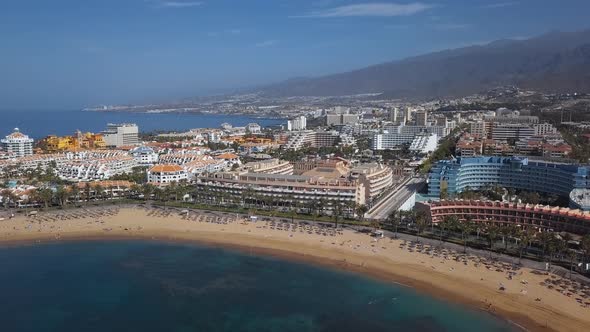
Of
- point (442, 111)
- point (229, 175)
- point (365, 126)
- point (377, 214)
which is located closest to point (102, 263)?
point (229, 175)

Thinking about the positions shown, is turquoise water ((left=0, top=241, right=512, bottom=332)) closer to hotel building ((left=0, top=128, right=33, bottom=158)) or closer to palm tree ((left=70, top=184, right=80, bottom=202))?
palm tree ((left=70, top=184, right=80, bottom=202))

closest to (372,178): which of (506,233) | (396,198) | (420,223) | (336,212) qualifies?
(396,198)

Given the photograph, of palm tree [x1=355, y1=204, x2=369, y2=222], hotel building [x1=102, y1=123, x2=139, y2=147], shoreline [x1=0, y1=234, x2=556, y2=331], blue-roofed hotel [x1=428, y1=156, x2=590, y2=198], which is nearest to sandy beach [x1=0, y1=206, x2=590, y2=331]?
shoreline [x1=0, y1=234, x2=556, y2=331]

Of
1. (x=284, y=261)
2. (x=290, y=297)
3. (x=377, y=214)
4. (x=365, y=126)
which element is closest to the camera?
(x=290, y=297)

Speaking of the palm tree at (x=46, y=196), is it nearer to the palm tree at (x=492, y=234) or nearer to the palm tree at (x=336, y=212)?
the palm tree at (x=336, y=212)

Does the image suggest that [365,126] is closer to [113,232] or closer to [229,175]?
[229,175]

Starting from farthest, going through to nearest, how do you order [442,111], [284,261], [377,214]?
[442,111] → [377,214] → [284,261]

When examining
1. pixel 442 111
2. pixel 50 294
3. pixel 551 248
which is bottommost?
pixel 50 294

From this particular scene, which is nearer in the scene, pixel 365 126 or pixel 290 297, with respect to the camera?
pixel 290 297
